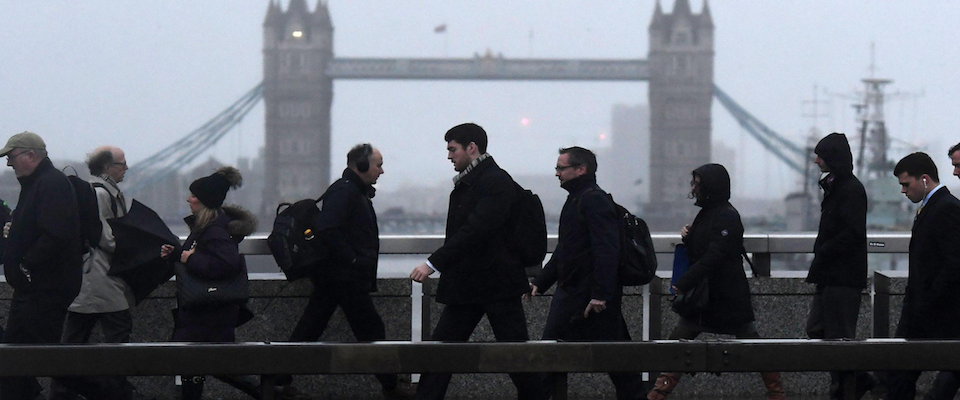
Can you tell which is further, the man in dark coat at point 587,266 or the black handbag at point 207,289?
the black handbag at point 207,289

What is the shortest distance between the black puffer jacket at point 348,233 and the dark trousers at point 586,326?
2.48 ft

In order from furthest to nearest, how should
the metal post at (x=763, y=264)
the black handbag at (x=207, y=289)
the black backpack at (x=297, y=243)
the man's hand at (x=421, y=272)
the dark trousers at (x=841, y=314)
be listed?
the metal post at (x=763, y=264) < the black backpack at (x=297, y=243) < the dark trousers at (x=841, y=314) < the black handbag at (x=207, y=289) < the man's hand at (x=421, y=272)

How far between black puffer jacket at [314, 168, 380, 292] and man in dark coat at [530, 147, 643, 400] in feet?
2.17

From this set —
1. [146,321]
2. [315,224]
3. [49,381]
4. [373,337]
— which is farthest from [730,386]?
[49,381]

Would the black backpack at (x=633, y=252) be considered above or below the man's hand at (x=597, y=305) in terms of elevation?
above

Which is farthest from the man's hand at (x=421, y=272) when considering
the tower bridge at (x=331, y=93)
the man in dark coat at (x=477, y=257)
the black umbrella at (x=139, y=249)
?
the tower bridge at (x=331, y=93)

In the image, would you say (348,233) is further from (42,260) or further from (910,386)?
(910,386)

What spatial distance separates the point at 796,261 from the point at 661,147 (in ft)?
78.8

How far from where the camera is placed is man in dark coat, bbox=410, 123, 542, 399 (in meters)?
3.43

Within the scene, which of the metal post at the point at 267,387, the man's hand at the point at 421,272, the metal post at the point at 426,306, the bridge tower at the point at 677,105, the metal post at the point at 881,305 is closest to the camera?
the metal post at the point at 267,387

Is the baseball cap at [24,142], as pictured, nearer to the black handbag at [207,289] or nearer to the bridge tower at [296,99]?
the black handbag at [207,289]

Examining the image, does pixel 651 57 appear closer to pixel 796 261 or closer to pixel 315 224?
pixel 796 261

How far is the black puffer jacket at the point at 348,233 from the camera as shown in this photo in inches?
155

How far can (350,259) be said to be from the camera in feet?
13.0
